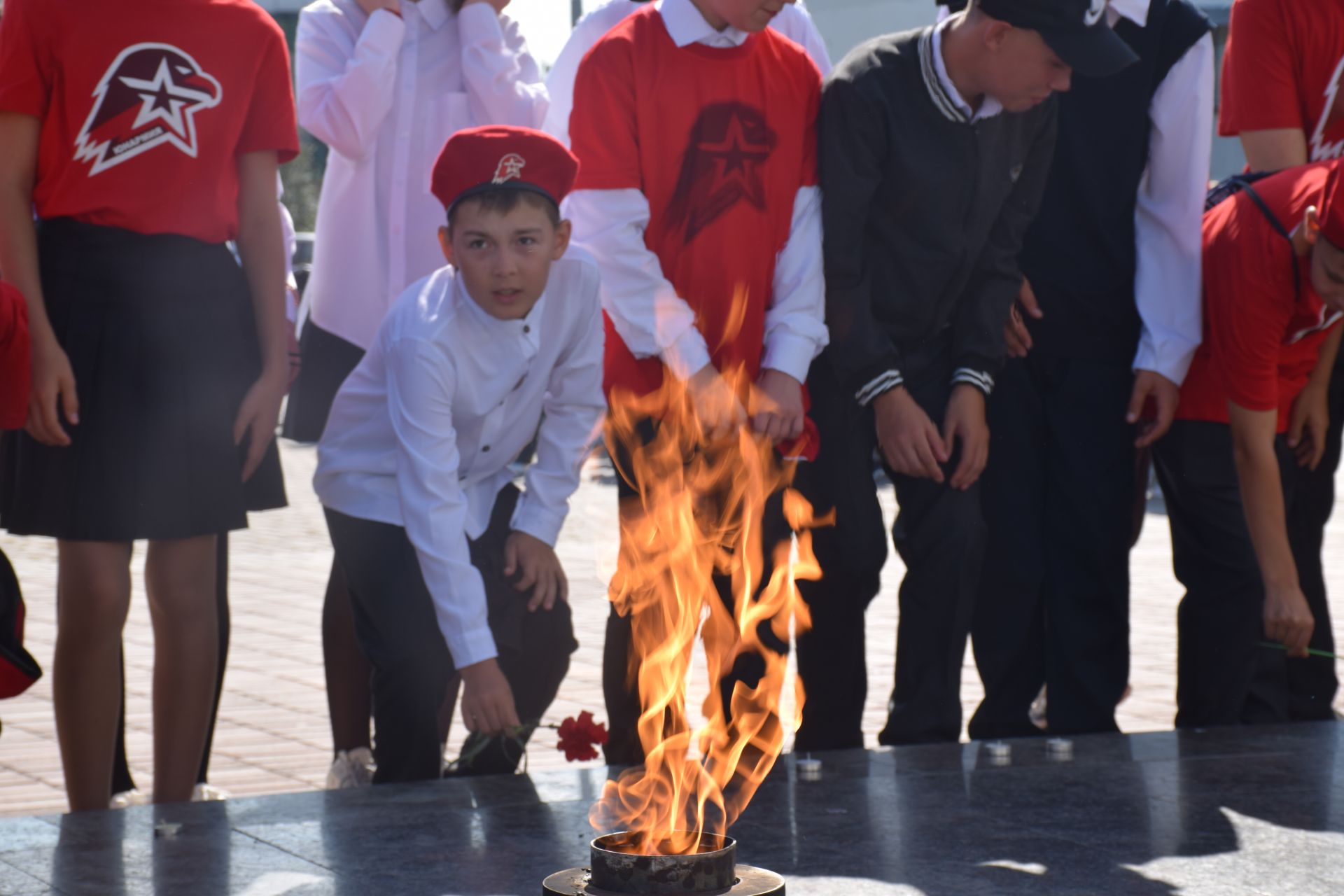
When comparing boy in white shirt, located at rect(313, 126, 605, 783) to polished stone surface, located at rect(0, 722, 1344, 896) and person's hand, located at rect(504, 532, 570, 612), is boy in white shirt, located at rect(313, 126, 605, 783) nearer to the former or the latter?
person's hand, located at rect(504, 532, 570, 612)

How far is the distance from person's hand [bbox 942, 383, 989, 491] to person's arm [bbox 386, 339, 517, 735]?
117 cm

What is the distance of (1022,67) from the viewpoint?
3.99 metres

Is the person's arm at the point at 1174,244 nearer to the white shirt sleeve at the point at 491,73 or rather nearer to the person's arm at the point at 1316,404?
the person's arm at the point at 1316,404

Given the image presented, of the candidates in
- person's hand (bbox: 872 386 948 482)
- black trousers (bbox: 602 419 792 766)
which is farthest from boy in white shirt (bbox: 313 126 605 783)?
person's hand (bbox: 872 386 948 482)

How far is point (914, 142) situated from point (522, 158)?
3.07 ft

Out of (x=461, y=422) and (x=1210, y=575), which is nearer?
(x=461, y=422)

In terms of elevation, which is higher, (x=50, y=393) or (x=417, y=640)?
(x=50, y=393)

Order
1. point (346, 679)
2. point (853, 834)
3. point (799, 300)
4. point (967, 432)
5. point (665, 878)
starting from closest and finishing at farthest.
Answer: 1. point (665, 878)
2. point (853, 834)
3. point (799, 300)
4. point (967, 432)
5. point (346, 679)

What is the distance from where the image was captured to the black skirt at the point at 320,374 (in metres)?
4.43

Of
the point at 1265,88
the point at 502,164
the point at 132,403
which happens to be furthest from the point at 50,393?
the point at 1265,88

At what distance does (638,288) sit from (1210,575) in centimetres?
169

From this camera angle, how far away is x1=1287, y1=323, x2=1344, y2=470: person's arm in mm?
4723

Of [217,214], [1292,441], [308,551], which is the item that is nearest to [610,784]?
[217,214]

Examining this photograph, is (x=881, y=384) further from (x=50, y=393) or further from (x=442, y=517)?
(x=50, y=393)
